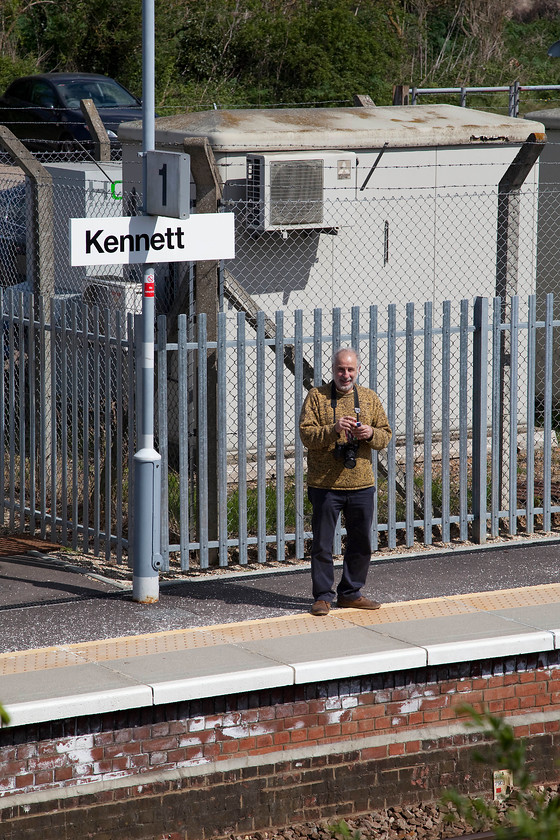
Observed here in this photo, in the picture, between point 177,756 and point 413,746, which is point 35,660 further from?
point 413,746

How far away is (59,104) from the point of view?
20234 millimetres

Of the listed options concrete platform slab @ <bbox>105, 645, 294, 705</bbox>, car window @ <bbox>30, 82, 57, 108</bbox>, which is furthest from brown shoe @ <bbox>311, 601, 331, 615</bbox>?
car window @ <bbox>30, 82, 57, 108</bbox>

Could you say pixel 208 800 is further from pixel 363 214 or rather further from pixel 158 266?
pixel 363 214

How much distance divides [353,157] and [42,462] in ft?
11.1

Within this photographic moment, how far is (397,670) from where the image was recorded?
537 cm

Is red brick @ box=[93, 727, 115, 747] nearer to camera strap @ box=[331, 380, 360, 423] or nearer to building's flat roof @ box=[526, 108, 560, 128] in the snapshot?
camera strap @ box=[331, 380, 360, 423]

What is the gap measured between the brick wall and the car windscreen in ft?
54.6

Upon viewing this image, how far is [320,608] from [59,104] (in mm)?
16117

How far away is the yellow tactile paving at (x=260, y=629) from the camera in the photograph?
17.8 feet

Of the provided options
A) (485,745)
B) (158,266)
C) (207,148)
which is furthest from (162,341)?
(485,745)

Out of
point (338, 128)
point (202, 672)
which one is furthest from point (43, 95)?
point (202, 672)

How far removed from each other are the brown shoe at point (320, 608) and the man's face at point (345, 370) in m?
1.18

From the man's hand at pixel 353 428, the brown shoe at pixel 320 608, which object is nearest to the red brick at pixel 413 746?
the brown shoe at pixel 320 608

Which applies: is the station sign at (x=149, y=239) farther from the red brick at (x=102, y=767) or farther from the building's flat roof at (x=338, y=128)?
the red brick at (x=102, y=767)
